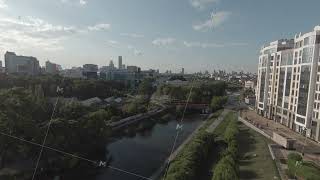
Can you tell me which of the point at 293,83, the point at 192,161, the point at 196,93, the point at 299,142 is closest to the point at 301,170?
the point at 192,161

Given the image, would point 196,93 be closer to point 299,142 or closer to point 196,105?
point 196,105

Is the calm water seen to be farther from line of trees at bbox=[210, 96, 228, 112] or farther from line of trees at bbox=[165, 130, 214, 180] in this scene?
line of trees at bbox=[210, 96, 228, 112]

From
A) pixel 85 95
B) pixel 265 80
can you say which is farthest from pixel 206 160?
pixel 85 95

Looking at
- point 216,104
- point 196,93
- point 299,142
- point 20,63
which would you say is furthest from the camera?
point 20,63

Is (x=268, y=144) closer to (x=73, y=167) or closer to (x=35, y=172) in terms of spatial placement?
(x=73, y=167)

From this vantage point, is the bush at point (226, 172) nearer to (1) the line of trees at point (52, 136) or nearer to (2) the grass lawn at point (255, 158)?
(2) the grass lawn at point (255, 158)

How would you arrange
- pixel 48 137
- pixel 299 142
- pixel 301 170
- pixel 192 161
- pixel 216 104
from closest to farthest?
1. pixel 301 170
2. pixel 192 161
3. pixel 48 137
4. pixel 299 142
5. pixel 216 104

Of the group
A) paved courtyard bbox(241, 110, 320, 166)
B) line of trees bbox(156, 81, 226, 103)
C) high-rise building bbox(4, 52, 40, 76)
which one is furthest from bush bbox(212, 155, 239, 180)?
high-rise building bbox(4, 52, 40, 76)
